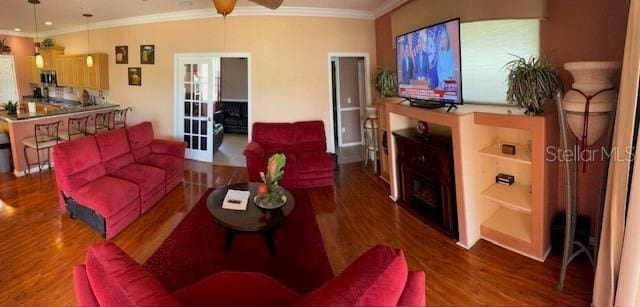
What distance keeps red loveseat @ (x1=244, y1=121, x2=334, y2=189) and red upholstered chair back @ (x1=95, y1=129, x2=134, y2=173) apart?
154cm

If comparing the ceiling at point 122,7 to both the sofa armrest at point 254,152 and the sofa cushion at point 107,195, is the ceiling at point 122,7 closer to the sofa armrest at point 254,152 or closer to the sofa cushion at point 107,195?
the sofa armrest at point 254,152

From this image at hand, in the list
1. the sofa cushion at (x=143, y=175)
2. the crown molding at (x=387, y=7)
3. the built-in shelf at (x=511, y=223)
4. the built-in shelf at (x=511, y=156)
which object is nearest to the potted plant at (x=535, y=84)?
the built-in shelf at (x=511, y=156)

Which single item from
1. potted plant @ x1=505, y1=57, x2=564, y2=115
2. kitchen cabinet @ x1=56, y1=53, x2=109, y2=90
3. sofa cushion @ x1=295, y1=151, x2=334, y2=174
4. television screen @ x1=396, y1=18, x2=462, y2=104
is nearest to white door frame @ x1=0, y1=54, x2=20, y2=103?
kitchen cabinet @ x1=56, y1=53, x2=109, y2=90

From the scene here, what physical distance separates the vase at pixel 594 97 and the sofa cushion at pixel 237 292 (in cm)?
221

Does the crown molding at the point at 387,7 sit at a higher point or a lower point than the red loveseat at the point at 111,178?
higher

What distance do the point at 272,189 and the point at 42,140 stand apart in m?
4.45

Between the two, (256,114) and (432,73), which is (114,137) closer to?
(256,114)

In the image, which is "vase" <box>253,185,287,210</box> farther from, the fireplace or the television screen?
the television screen

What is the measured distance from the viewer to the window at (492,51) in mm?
3092

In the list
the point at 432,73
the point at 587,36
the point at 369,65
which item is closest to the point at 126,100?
the point at 369,65

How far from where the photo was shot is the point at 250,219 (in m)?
2.93

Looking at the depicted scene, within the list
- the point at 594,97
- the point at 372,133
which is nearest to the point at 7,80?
the point at 372,133

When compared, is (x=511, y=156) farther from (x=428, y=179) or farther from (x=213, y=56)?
(x=213, y=56)

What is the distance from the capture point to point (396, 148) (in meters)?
4.15
